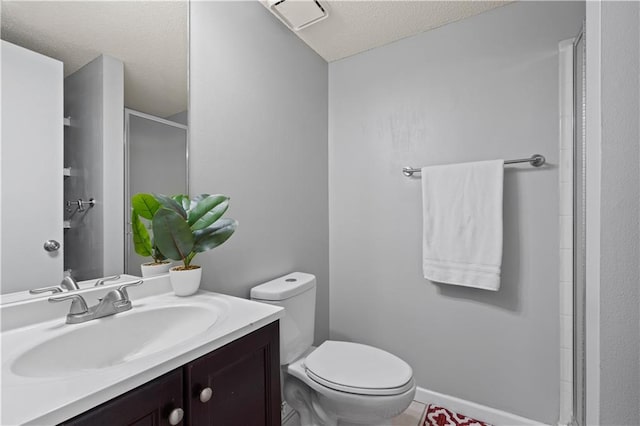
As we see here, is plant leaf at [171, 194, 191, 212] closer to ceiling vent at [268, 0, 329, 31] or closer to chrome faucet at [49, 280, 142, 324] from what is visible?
chrome faucet at [49, 280, 142, 324]

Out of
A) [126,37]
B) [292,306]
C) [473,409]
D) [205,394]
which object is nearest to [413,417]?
[473,409]

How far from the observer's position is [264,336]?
88 cm

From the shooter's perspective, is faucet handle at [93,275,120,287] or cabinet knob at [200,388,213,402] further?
faucet handle at [93,275,120,287]

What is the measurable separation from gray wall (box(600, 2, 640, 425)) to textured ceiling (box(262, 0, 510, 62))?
116cm

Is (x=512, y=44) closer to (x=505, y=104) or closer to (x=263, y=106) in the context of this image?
(x=505, y=104)

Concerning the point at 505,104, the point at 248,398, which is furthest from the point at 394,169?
the point at 248,398

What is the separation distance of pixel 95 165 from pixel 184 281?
454 millimetres

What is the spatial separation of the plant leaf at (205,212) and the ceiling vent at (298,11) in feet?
3.46

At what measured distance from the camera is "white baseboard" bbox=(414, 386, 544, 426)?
1483 millimetres

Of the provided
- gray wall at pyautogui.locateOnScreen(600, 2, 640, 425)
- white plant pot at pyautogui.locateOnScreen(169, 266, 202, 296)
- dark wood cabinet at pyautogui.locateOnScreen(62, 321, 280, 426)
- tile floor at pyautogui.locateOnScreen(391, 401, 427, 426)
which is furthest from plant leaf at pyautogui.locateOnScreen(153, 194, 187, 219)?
tile floor at pyautogui.locateOnScreen(391, 401, 427, 426)

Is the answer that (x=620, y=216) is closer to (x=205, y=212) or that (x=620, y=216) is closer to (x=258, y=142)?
(x=205, y=212)

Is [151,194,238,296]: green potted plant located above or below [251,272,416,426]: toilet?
above

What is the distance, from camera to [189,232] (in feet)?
3.06

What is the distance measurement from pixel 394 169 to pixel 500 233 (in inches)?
26.5
